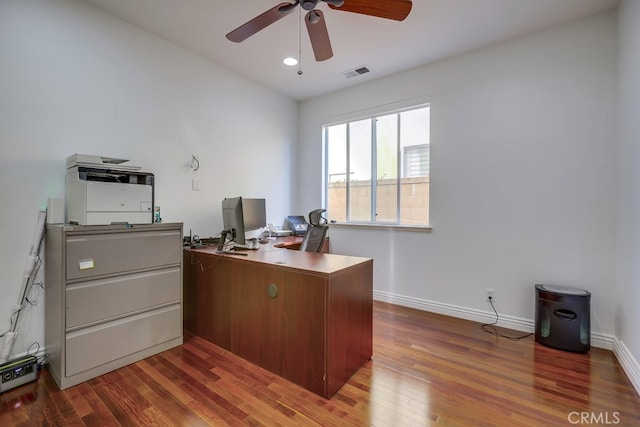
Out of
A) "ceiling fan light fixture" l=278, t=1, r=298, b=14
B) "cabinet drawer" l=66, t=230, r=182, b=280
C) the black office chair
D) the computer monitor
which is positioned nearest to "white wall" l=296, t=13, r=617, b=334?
the black office chair

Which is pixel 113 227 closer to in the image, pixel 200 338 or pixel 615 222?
pixel 200 338

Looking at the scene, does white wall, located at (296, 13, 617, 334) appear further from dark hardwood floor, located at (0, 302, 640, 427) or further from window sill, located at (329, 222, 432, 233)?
dark hardwood floor, located at (0, 302, 640, 427)

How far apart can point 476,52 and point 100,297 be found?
4061 mm

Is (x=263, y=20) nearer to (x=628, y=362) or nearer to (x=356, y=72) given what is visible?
(x=356, y=72)

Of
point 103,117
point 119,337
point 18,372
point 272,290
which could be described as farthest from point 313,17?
point 18,372

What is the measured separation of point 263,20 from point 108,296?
7.26 feet

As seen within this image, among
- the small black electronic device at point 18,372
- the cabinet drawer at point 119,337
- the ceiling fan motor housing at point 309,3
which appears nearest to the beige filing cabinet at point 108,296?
the cabinet drawer at point 119,337

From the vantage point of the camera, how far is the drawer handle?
2.00 m

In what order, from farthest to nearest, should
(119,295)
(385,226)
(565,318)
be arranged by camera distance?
1. (385,226)
2. (565,318)
3. (119,295)

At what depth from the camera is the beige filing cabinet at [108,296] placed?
6.13 feet

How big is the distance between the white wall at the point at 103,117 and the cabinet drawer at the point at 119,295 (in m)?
0.54

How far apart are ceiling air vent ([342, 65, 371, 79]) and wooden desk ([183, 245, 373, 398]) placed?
2381 millimetres

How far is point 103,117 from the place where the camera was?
244cm

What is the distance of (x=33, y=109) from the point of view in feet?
6.86
